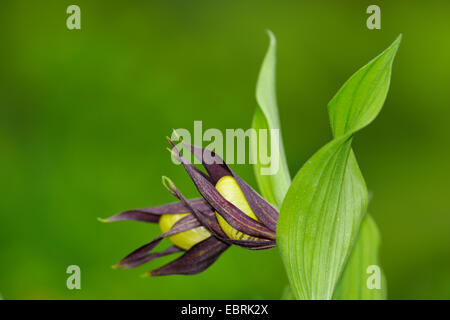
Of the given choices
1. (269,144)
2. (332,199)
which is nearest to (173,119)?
(269,144)

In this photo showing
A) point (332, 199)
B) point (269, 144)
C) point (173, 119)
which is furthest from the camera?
point (173, 119)

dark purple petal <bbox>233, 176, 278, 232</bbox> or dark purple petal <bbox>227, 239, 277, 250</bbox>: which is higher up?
dark purple petal <bbox>233, 176, 278, 232</bbox>

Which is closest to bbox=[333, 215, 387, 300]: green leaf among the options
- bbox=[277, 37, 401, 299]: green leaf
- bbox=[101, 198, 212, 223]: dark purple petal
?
bbox=[277, 37, 401, 299]: green leaf

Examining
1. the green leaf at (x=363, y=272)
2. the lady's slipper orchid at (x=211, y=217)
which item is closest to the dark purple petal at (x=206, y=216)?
the lady's slipper orchid at (x=211, y=217)

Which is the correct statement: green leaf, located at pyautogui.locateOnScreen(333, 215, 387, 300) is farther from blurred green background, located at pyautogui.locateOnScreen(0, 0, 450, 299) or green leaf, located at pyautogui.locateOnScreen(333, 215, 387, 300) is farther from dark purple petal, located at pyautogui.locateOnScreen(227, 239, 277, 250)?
blurred green background, located at pyautogui.locateOnScreen(0, 0, 450, 299)

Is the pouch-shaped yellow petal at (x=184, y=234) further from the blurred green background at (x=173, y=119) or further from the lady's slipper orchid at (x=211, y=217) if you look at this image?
the blurred green background at (x=173, y=119)

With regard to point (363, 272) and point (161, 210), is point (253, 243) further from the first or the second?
point (363, 272)
